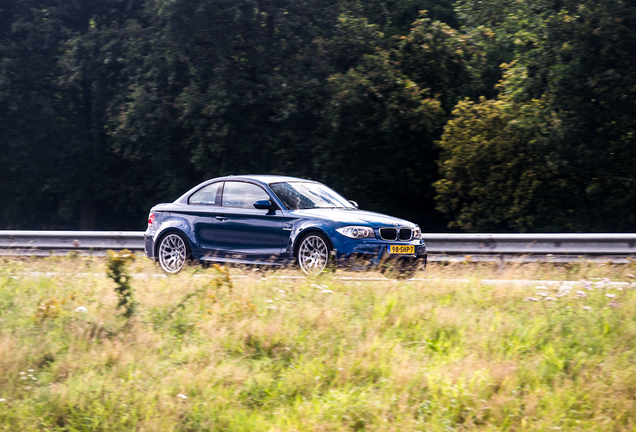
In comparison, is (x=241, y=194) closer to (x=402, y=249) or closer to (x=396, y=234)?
(x=396, y=234)

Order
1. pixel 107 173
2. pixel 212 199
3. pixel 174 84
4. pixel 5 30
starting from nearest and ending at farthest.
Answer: pixel 212 199, pixel 174 84, pixel 5 30, pixel 107 173

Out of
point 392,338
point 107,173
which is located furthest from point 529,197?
point 107,173

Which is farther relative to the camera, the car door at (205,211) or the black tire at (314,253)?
the car door at (205,211)

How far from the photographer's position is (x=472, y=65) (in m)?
22.3

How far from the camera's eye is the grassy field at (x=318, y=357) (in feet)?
16.8

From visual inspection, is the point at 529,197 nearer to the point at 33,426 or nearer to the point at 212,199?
the point at 212,199

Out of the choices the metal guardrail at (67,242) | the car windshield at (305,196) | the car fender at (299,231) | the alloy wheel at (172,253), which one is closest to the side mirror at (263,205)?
the car windshield at (305,196)

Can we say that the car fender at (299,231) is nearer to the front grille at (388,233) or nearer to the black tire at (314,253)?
the black tire at (314,253)

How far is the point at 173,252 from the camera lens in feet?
34.5

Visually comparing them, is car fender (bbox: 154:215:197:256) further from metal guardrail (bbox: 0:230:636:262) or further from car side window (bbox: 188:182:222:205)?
metal guardrail (bbox: 0:230:636:262)

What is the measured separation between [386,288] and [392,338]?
4.64ft

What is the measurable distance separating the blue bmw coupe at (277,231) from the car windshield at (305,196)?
0.05 ft

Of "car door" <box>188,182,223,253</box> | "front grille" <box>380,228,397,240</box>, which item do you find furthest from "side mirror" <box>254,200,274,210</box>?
"front grille" <box>380,228,397,240</box>

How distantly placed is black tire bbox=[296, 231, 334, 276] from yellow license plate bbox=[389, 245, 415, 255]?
2.67 feet
